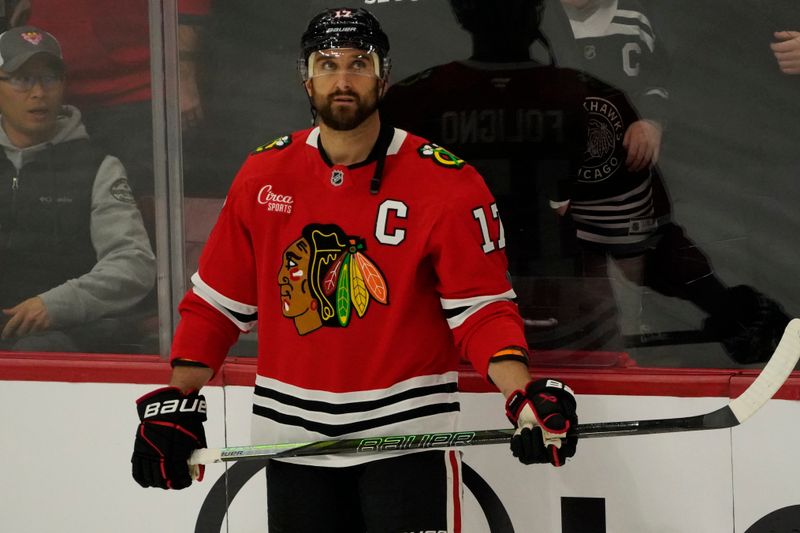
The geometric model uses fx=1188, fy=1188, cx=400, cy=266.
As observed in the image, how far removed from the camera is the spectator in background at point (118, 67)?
275 centimetres

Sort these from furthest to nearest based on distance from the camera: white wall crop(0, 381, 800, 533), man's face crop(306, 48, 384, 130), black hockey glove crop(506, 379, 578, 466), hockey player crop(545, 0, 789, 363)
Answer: hockey player crop(545, 0, 789, 363) < white wall crop(0, 381, 800, 533) < man's face crop(306, 48, 384, 130) < black hockey glove crop(506, 379, 578, 466)

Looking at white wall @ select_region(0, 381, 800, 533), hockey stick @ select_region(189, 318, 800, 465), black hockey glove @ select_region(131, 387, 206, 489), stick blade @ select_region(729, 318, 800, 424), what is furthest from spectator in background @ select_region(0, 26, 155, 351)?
stick blade @ select_region(729, 318, 800, 424)

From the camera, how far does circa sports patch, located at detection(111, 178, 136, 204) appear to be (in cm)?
281

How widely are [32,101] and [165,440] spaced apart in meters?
1.11

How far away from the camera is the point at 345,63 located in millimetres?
2127

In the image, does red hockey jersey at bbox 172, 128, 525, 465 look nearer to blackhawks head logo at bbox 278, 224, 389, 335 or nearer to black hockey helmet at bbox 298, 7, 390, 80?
blackhawks head logo at bbox 278, 224, 389, 335

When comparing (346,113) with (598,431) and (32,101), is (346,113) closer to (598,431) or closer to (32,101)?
(598,431)

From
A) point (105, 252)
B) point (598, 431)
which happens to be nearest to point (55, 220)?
point (105, 252)

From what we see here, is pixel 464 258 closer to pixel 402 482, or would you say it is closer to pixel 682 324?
pixel 402 482

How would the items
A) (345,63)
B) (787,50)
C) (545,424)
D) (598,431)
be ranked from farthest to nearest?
(787,50) → (345,63) → (598,431) → (545,424)

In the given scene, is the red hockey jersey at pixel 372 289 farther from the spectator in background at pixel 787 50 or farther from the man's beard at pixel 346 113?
the spectator in background at pixel 787 50

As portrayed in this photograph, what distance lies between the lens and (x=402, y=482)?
2.11 m

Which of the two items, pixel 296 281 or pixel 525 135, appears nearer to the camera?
pixel 296 281

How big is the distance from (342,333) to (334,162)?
31cm
